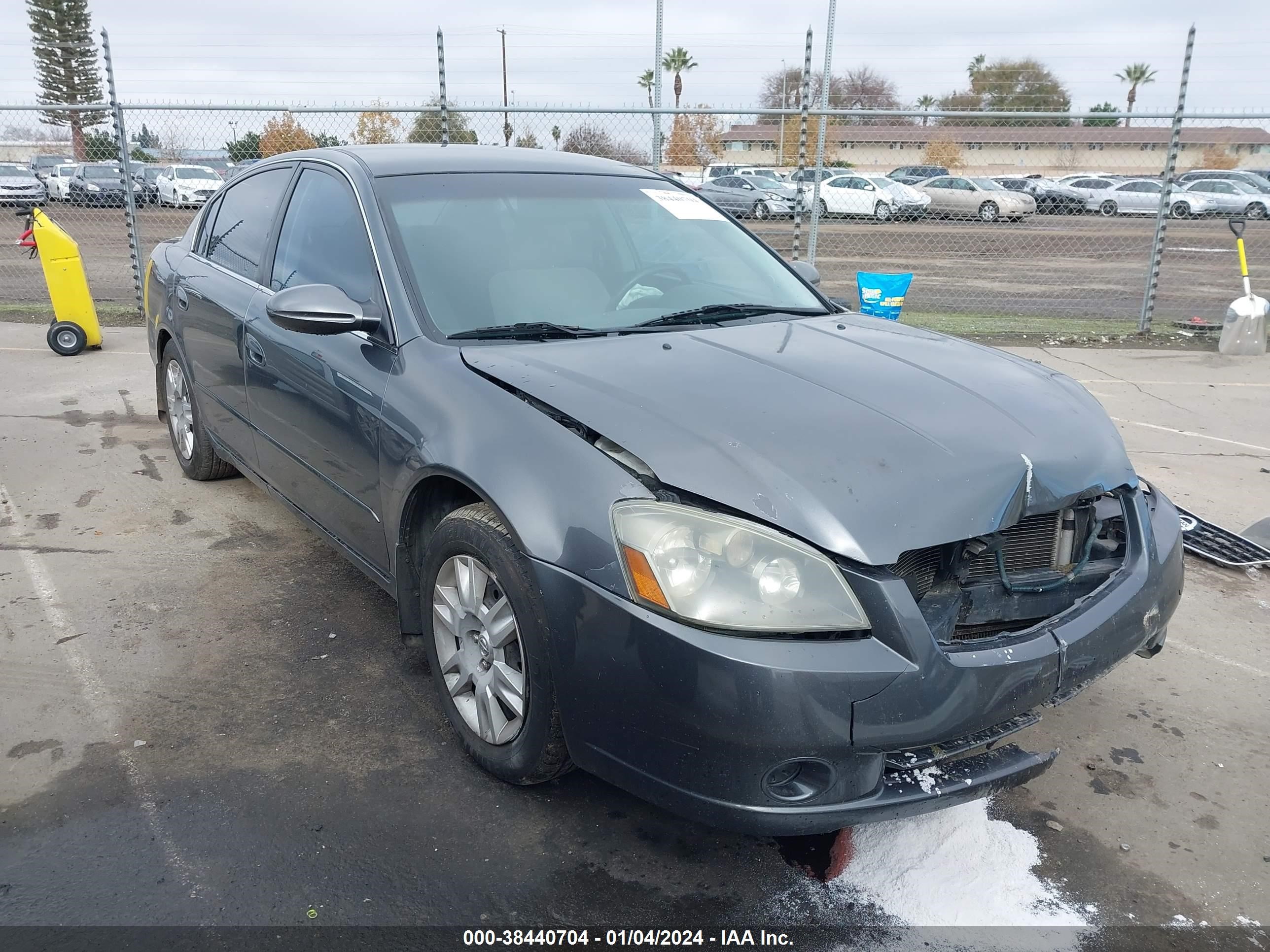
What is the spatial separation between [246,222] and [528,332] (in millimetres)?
2038

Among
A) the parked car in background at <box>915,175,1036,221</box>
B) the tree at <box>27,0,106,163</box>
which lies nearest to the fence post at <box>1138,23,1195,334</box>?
the parked car in background at <box>915,175,1036,221</box>

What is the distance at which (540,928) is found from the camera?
87.7 inches

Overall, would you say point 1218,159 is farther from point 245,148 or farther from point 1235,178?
point 245,148

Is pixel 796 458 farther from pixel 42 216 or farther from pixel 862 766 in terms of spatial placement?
pixel 42 216

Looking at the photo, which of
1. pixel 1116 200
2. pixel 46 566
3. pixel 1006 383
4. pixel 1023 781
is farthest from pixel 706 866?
pixel 1116 200

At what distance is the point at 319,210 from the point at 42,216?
254 inches

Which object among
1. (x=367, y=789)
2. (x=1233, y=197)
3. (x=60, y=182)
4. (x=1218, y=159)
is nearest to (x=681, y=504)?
(x=367, y=789)

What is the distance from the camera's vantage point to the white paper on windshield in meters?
3.87

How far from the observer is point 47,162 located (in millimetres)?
19766

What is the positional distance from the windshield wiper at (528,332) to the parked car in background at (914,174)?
23941 millimetres

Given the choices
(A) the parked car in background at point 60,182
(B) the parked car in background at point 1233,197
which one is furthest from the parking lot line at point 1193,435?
(B) the parked car in background at point 1233,197

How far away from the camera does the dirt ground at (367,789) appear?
2.30 m

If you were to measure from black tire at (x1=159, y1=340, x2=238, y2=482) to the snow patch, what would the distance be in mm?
3601

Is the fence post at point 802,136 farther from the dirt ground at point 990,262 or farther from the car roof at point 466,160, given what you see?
the car roof at point 466,160
